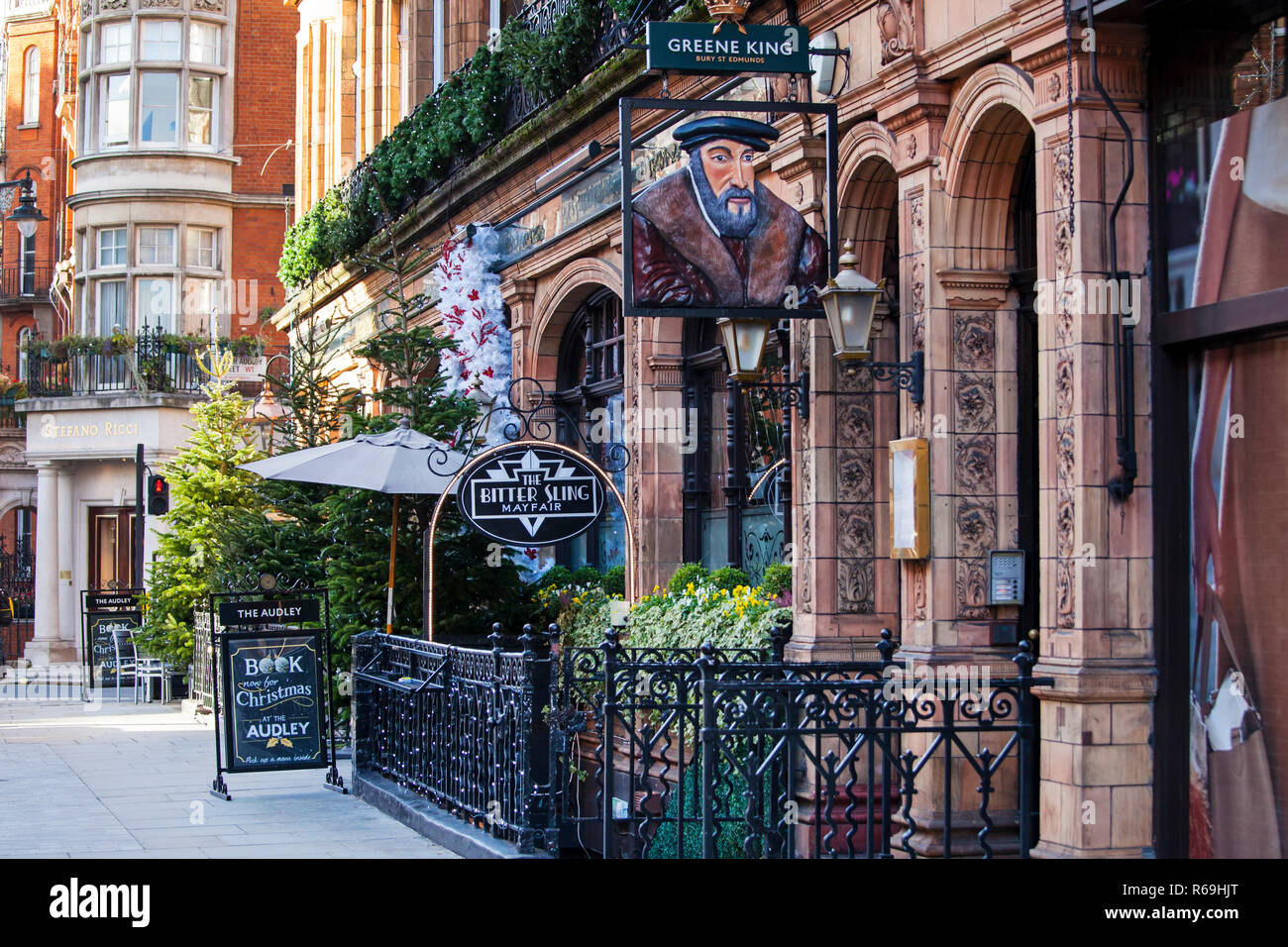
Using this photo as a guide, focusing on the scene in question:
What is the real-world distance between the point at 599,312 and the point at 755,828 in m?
9.02

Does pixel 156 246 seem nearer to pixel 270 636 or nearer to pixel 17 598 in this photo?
pixel 17 598

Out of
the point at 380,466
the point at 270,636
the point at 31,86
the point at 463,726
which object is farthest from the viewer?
the point at 31,86

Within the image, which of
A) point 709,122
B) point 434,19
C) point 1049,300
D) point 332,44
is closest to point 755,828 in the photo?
point 1049,300

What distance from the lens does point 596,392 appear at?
16.1 meters

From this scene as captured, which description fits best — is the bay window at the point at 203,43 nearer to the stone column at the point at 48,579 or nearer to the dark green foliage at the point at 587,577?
the stone column at the point at 48,579

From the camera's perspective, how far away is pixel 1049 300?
826 centimetres

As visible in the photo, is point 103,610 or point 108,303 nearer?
point 103,610

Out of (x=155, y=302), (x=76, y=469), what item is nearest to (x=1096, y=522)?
(x=76, y=469)

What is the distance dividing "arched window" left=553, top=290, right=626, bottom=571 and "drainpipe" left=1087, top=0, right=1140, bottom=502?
733cm

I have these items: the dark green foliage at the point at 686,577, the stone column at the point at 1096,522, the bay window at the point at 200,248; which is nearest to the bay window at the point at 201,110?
the bay window at the point at 200,248

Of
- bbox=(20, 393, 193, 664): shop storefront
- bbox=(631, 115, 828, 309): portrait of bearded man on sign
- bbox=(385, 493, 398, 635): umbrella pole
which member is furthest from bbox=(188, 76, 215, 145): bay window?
bbox=(631, 115, 828, 309): portrait of bearded man on sign

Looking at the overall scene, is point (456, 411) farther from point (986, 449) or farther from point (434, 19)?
point (434, 19)

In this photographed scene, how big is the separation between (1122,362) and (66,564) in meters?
27.7

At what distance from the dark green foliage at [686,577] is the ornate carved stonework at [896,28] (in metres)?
4.40
